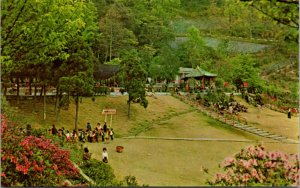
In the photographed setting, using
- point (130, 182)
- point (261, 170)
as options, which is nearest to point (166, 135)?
point (130, 182)

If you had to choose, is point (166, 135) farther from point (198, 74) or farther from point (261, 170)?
point (198, 74)

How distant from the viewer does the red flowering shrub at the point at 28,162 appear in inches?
272

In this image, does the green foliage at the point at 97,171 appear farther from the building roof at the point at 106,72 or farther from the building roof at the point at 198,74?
the building roof at the point at 198,74

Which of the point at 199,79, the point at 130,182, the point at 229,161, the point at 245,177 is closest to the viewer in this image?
the point at 245,177

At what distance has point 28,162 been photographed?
718 centimetres

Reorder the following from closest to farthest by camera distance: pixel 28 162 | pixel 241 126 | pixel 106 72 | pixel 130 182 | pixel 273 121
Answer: pixel 28 162, pixel 130 182, pixel 241 126, pixel 273 121, pixel 106 72

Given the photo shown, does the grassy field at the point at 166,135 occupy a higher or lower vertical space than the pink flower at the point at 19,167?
lower

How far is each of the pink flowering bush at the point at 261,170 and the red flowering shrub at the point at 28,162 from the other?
3366mm

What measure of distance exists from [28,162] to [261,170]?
13.6 ft

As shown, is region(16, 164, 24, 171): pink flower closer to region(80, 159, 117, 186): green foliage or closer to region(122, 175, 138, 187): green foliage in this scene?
region(122, 175, 138, 187): green foliage

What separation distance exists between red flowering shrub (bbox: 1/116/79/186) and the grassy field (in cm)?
348

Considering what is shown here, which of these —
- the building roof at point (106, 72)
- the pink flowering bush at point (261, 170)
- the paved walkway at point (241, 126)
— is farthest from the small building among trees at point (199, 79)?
the pink flowering bush at point (261, 170)

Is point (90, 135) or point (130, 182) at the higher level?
point (130, 182)

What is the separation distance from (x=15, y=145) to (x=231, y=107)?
2359 cm
